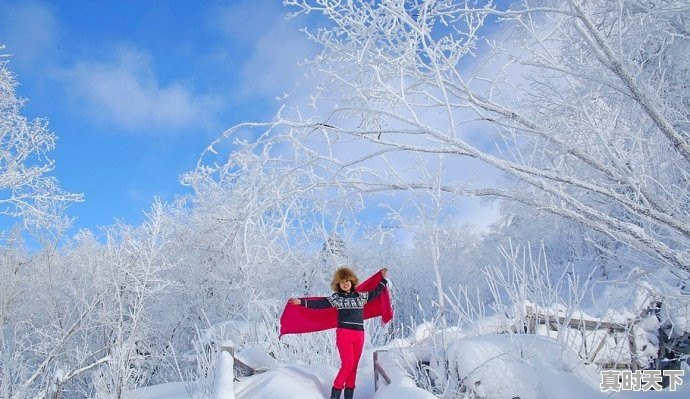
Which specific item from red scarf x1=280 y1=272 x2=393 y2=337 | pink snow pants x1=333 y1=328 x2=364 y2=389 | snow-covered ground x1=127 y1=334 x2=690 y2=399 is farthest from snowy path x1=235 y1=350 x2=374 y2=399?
red scarf x1=280 y1=272 x2=393 y2=337

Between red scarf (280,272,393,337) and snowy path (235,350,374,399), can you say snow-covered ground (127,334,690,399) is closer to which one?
snowy path (235,350,374,399)

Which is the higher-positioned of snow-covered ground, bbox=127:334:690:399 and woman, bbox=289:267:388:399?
woman, bbox=289:267:388:399

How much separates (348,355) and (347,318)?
43cm

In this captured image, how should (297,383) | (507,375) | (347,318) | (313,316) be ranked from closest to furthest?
(507,375) < (297,383) < (347,318) < (313,316)

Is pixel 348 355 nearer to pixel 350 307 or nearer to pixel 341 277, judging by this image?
pixel 350 307

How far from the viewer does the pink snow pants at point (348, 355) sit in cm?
538

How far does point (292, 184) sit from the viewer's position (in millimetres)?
4449

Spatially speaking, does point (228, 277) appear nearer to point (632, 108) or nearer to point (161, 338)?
point (161, 338)

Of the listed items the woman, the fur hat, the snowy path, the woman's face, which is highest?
the fur hat

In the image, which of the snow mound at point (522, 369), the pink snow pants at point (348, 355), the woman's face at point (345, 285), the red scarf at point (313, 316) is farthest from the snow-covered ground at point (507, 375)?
the red scarf at point (313, 316)

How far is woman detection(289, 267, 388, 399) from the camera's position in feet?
17.8

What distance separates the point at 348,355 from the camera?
550 centimetres

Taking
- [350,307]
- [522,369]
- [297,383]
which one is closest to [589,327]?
[522,369]

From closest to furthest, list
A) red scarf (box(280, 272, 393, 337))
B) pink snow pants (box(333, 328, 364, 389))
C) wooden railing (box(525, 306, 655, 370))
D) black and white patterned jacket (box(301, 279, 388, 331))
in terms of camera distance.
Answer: wooden railing (box(525, 306, 655, 370)) < pink snow pants (box(333, 328, 364, 389)) < black and white patterned jacket (box(301, 279, 388, 331)) < red scarf (box(280, 272, 393, 337))
